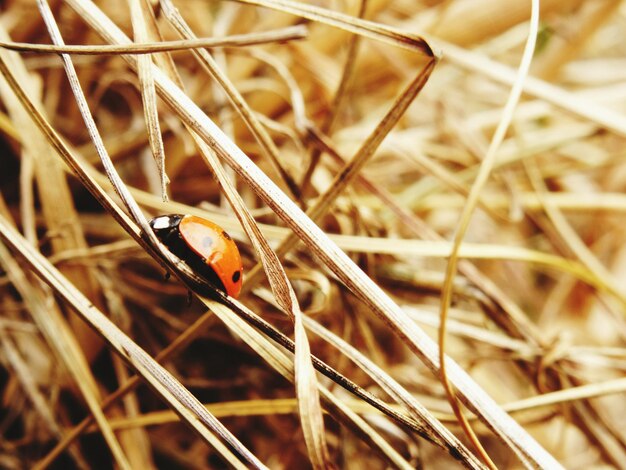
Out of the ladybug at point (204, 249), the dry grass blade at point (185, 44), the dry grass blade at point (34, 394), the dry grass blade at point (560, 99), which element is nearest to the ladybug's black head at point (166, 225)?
the ladybug at point (204, 249)

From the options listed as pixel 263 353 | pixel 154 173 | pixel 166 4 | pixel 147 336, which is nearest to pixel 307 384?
pixel 263 353

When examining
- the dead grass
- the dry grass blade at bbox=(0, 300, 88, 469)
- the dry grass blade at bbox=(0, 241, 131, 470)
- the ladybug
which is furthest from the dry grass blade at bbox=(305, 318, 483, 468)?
the dry grass blade at bbox=(0, 300, 88, 469)

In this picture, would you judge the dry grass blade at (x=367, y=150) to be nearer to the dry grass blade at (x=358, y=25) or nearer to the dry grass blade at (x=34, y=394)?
the dry grass blade at (x=358, y=25)

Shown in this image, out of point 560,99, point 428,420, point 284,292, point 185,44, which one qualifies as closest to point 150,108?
point 185,44

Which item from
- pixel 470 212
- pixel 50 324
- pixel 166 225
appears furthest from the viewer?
pixel 50 324

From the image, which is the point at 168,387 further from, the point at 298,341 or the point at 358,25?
the point at 358,25

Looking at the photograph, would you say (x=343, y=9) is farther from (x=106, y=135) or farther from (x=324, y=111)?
(x=106, y=135)

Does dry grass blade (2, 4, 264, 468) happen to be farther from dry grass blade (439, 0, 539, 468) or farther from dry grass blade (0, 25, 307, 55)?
dry grass blade (439, 0, 539, 468)
